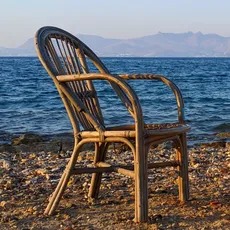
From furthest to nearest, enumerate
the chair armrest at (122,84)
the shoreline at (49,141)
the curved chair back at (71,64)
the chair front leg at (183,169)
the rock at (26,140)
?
the rock at (26,140) → the shoreline at (49,141) → the chair front leg at (183,169) → the curved chair back at (71,64) → the chair armrest at (122,84)

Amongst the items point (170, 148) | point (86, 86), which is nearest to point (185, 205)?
point (86, 86)

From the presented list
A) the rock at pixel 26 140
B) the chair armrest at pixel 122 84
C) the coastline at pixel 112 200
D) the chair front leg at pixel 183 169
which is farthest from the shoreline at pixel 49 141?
the chair armrest at pixel 122 84

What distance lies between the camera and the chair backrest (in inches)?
140

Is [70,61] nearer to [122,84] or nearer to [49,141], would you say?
[122,84]

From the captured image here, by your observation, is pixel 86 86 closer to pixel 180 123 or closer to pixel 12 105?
pixel 180 123

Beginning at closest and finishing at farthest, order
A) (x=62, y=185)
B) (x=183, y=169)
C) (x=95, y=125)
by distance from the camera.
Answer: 1. (x=95, y=125)
2. (x=62, y=185)
3. (x=183, y=169)

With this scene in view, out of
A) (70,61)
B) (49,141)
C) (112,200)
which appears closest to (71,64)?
(70,61)

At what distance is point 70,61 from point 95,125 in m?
0.72

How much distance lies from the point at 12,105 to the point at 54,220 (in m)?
13.9

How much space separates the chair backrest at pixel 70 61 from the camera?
11.6ft

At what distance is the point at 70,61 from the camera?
3.93 m

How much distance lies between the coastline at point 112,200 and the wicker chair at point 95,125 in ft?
0.45

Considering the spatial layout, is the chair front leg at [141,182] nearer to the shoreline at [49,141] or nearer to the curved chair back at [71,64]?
the curved chair back at [71,64]

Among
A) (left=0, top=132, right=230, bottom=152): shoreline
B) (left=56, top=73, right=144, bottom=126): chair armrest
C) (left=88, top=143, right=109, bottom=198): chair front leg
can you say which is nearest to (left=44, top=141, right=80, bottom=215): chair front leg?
(left=88, top=143, right=109, bottom=198): chair front leg
